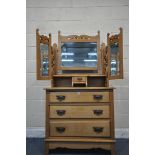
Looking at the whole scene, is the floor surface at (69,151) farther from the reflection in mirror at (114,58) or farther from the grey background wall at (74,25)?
the reflection in mirror at (114,58)

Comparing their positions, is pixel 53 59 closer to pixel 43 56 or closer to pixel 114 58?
pixel 43 56

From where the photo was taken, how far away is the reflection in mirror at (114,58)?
2.69m

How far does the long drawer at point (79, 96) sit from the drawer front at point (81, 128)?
9.8 inches

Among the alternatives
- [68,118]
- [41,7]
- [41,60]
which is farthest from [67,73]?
[41,7]

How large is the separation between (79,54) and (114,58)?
63 cm

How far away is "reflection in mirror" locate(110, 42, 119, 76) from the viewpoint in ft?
8.84

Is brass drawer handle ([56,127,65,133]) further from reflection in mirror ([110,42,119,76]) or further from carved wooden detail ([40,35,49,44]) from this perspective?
carved wooden detail ([40,35,49,44])

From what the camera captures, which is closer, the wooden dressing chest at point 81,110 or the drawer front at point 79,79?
the wooden dressing chest at point 81,110

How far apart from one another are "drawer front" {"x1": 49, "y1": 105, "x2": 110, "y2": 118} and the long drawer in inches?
3.3

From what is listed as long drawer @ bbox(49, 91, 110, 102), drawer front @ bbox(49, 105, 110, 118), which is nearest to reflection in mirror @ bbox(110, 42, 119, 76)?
long drawer @ bbox(49, 91, 110, 102)

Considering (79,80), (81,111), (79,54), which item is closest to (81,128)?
(81,111)

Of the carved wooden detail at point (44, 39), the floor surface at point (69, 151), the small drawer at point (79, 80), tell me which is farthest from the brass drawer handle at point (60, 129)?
the carved wooden detail at point (44, 39)

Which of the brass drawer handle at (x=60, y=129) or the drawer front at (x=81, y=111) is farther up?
the drawer front at (x=81, y=111)
